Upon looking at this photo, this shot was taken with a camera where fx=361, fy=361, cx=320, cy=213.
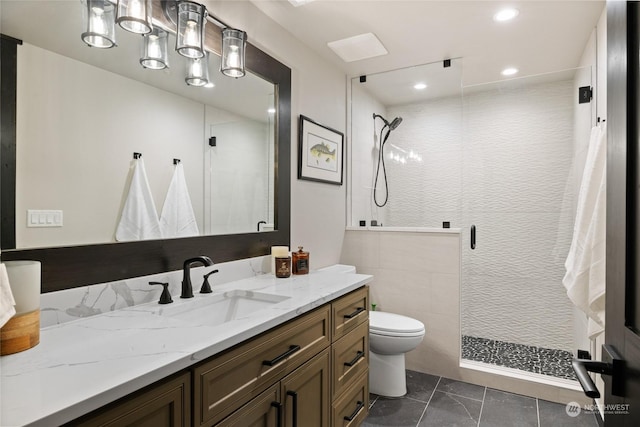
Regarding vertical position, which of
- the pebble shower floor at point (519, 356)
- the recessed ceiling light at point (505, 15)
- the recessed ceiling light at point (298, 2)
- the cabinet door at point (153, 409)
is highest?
the recessed ceiling light at point (505, 15)

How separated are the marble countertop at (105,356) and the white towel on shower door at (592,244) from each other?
1268 mm

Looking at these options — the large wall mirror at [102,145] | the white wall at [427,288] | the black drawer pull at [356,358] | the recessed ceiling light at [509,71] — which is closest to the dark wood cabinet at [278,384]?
the black drawer pull at [356,358]

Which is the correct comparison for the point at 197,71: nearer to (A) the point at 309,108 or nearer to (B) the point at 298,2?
(B) the point at 298,2

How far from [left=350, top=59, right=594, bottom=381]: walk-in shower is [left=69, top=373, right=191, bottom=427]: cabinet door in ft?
7.69

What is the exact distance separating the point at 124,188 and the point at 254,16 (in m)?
1.32

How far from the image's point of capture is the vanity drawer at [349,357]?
170cm

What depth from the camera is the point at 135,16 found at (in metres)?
1.34

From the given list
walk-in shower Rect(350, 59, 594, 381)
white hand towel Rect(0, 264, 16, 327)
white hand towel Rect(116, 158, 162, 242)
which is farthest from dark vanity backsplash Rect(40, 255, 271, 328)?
walk-in shower Rect(350, 59, 594, 381)

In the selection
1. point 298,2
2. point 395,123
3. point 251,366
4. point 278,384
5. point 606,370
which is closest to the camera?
point 606,370

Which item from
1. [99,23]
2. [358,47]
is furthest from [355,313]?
[358,47]

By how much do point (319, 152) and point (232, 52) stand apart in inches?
41.3

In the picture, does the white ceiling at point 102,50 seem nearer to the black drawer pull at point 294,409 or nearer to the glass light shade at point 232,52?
the glass light shade at point 232,52

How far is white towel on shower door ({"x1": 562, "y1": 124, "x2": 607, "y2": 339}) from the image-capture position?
161 cm

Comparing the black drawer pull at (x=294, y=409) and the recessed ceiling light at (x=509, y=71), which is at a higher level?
the recessed ceiling light at (x=509, y=71)
